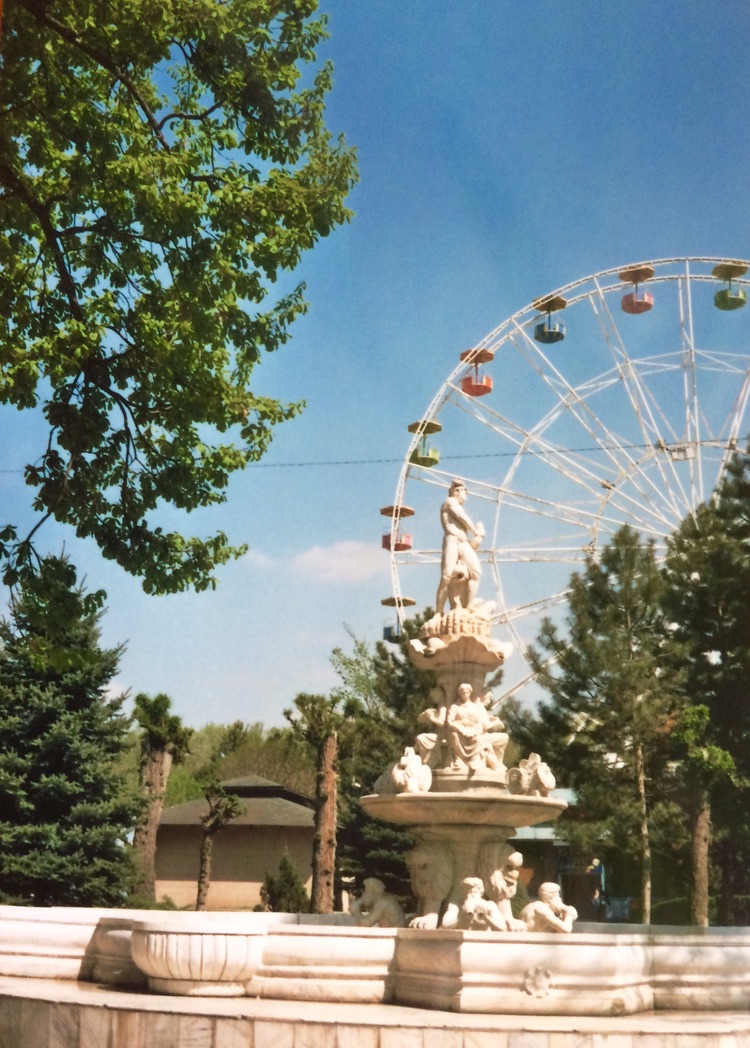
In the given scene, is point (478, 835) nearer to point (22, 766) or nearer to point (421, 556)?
point (22, 766)

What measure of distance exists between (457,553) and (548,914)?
5.06 m

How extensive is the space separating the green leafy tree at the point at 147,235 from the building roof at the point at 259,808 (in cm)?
2651

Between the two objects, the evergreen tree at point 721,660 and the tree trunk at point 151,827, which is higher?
the evergreen tree at point 721,660

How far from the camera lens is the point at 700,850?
31516 millimetres

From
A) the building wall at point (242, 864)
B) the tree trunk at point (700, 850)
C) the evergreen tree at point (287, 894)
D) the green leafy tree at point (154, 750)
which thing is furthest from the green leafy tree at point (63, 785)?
the building wall at point (242, 864)

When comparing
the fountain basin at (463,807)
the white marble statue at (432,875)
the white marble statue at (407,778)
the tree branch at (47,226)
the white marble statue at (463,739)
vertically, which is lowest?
the white marble statue at (432,875)

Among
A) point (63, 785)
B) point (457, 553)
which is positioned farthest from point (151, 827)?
point (457, 553)

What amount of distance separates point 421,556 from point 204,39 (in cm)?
2477

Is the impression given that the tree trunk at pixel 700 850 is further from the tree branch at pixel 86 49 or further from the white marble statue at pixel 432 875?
the tree branch at pixel 86 49

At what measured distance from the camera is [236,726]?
73625mm

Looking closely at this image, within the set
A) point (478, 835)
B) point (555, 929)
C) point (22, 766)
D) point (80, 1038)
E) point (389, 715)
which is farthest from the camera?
point (389, 715)

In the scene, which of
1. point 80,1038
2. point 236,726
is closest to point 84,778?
point 80,1038

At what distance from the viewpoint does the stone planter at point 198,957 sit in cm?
1041

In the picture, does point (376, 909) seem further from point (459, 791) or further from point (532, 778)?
point (532, 778)
